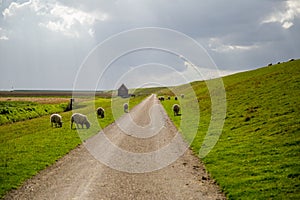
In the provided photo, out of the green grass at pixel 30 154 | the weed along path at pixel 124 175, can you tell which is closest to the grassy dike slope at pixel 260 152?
the weed along path at pixel 124 175

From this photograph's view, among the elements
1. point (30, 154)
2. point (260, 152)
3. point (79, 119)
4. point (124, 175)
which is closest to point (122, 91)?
point (79, 119)

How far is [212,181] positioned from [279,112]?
15.1 m

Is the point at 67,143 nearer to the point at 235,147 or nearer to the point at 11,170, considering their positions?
the point at 11,170

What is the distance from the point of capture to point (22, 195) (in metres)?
11.8

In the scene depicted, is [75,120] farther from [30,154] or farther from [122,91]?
[122,91]

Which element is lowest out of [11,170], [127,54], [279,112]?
[11,170]

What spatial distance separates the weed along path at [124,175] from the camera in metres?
11.9

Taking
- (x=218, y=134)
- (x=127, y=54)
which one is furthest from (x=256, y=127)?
(x=127, y=54)

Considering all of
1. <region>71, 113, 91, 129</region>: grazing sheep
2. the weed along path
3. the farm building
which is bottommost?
the weed along path

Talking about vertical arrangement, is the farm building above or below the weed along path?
above

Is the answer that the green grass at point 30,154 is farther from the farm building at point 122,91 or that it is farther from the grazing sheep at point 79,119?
the farm building at point 122,91

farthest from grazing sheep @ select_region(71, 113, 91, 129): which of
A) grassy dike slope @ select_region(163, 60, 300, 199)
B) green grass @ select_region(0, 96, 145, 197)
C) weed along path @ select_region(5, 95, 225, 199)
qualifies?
grassy dike slope @ select_region(163, 60, 300, 199)

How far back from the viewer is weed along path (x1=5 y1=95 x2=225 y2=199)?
11.9 m

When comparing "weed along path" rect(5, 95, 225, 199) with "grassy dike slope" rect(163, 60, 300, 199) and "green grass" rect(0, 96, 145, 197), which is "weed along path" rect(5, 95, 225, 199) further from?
"grassy dike slope" rect(163, 60, 300, 199)
